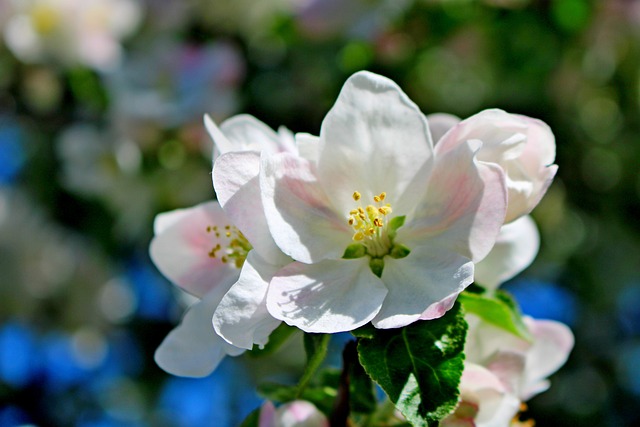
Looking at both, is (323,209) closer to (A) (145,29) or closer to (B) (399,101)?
(B) (399,101)

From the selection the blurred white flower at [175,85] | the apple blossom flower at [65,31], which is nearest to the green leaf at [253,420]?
the blurred white flower at [175,85]

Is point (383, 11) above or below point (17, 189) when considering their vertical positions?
above

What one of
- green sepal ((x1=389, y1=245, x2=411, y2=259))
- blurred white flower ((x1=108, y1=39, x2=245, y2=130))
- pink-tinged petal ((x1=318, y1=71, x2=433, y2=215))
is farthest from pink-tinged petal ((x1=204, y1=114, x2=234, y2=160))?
blurred white flower ((x1=108, y1=39, x2=245, y2=130))

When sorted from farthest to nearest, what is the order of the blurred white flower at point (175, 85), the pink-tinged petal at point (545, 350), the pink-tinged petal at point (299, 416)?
1. the blurred white flower at point (175, 85)
2. the pink-tinged petal at point (545, 350)
3. the pink-tinged petal at point (299, 416)

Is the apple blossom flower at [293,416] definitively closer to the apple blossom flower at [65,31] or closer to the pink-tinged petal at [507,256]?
the pink-tinged petal at [507,256]

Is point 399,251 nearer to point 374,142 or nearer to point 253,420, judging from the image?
point 374,142

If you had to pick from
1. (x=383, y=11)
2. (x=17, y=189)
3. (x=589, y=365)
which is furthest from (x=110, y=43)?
(x=589, y=365)
